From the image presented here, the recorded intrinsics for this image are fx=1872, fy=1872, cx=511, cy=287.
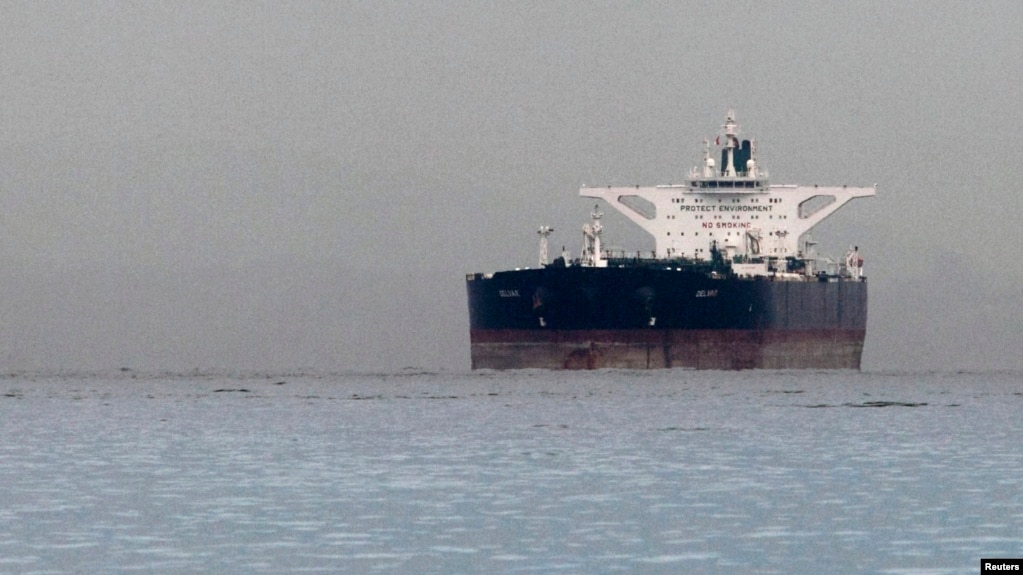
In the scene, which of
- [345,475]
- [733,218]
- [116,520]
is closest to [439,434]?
[345,475]

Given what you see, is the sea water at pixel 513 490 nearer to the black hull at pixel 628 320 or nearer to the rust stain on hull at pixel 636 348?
the black hull at pixel 628 320

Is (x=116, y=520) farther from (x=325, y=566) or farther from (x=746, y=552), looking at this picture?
(x=746, y=552)

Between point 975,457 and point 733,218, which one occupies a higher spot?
point 733,218

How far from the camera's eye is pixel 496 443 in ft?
119

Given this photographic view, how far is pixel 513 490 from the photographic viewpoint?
2620 cm

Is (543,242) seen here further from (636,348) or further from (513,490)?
(513,490)

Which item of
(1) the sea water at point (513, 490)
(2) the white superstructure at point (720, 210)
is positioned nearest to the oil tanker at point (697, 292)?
(2) the white superstructure at point (720, 210)

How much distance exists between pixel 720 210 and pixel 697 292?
45.8ft

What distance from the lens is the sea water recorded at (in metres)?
19.5

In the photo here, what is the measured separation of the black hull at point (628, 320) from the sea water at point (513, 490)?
899 inches

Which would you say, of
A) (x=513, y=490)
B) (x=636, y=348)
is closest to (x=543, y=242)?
(x=636, y=348)

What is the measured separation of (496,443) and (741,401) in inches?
805

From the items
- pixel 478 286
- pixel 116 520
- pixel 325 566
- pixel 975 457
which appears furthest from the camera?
pixel 478 286

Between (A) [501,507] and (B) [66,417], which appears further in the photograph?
(B) [66,417]
